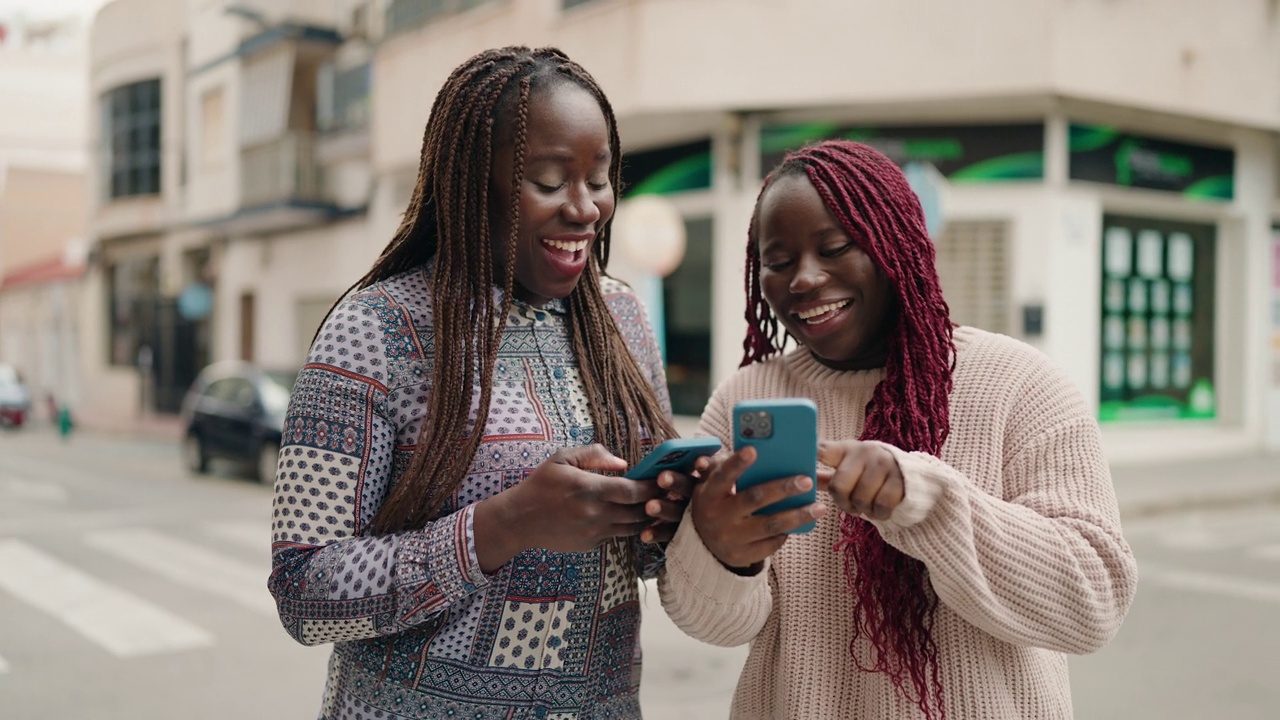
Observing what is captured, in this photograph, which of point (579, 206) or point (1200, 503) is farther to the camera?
Result: point (1200, 503)

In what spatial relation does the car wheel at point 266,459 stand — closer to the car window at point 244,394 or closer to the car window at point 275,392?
the car window at point 275,392

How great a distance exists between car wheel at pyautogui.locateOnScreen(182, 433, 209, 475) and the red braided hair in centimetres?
1287

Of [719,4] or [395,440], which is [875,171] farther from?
[719,4]

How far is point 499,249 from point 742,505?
605 millimetres

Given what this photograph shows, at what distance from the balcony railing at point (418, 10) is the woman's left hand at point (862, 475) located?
1437 centimetres

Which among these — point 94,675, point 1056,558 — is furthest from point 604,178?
point 94,675

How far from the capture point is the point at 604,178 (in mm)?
1778

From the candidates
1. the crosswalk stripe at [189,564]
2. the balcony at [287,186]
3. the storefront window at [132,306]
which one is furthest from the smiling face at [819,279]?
the storefront window at [132,306]

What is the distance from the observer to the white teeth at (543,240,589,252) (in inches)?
68.9

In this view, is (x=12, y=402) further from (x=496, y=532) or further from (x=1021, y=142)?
(x=496, y=532)

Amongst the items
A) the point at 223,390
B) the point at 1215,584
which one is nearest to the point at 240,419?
the point at 223,390

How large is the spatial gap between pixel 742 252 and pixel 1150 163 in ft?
16.1

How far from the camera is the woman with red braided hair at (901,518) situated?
5.28 feet

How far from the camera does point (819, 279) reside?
1.82 m
